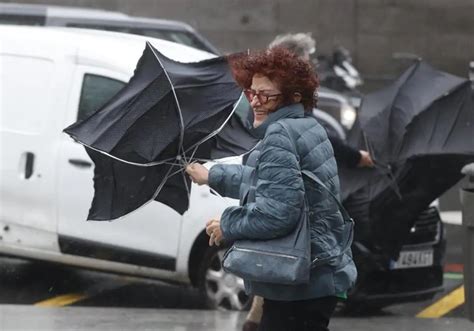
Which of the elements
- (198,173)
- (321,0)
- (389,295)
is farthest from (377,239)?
(321,0)

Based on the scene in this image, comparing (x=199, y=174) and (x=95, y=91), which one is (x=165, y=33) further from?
(x=199, y=174)

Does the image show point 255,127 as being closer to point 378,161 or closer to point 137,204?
point 137,204

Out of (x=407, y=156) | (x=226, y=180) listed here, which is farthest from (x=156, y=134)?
(x=407, y=156)

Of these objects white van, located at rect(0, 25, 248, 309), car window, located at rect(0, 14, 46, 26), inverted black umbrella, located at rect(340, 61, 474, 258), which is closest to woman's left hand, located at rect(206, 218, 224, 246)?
inverted black umbrella, located at rect(340, 61, 474, 258)

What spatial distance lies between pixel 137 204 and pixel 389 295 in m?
3.14

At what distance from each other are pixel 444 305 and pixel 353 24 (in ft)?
48.3

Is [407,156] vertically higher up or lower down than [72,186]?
higher up

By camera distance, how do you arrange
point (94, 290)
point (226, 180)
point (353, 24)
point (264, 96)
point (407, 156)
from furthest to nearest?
point (353, 24) < point (94, 290) < point (407, 156) < point (226, 180) < point (264, 96)

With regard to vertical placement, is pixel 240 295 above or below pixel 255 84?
below

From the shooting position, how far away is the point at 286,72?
4527 mm

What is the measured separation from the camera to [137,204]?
5.14 m

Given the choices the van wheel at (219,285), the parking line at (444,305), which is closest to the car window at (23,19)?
the van wheel at (219,285)

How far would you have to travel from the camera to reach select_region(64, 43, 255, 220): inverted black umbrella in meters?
5.04

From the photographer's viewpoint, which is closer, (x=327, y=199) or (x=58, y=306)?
(x=327, y=199)
